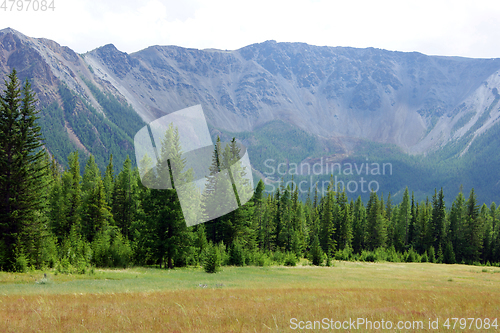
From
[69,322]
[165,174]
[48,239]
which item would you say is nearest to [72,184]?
[48,239]

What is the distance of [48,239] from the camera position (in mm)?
30016

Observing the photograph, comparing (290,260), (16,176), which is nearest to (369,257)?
(290,260)

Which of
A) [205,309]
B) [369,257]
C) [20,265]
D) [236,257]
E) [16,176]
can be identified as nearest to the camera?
[205,309]

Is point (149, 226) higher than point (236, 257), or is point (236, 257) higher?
point (149, 226)

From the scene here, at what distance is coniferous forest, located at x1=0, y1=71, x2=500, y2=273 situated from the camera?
2766 centimetres

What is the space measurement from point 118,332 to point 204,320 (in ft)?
8.60

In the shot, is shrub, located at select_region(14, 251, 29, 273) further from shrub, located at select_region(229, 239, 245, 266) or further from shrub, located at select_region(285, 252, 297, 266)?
shrub, located at select_region(285, 252, 297, 266)

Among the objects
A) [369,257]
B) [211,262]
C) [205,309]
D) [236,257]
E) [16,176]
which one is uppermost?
[16,176]

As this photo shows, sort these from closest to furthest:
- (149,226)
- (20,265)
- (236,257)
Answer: (20,265), (149,226), (236,257)

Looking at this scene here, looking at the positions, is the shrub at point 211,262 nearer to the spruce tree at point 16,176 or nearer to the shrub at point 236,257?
the shrub at point 236,257

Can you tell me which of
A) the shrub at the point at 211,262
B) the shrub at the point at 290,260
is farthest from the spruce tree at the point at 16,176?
the shrub at the point at 290,260

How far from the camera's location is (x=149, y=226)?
107 feet

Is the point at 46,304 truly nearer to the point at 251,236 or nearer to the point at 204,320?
the point at 204,320

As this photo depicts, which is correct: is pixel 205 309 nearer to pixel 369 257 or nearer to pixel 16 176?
pixel 16 176
